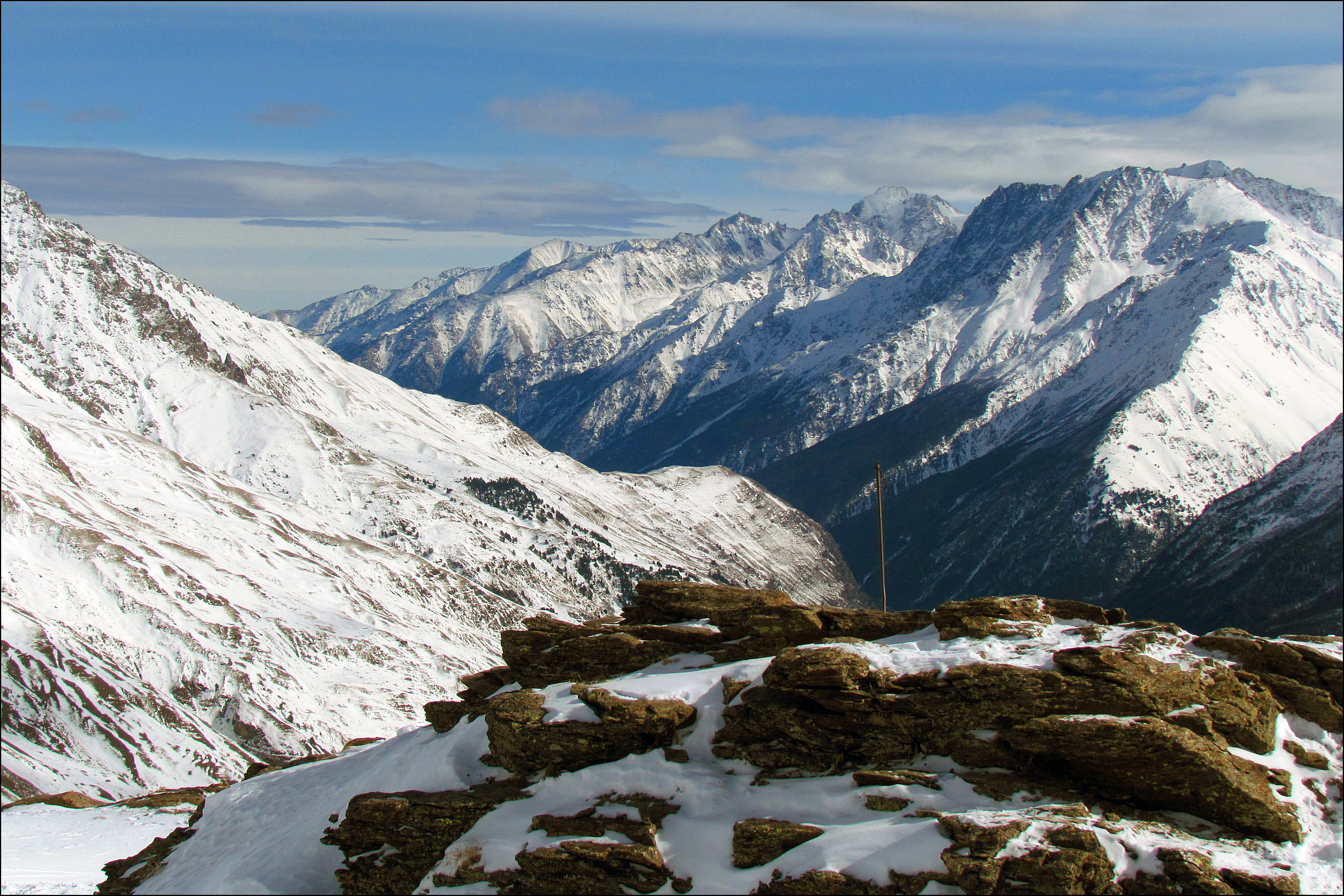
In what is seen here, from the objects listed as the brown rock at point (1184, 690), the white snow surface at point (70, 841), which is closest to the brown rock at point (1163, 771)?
the brown rock at point (1184, 690)

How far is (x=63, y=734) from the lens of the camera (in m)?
144

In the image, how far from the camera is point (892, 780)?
34031 mm

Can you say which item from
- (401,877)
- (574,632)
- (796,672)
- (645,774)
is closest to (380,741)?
(574,632)

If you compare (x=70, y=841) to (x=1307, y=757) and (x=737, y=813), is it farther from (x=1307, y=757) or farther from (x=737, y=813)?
(x=1307, y=757)

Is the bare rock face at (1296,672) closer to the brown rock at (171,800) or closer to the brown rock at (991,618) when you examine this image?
the brown rock at (991,618)

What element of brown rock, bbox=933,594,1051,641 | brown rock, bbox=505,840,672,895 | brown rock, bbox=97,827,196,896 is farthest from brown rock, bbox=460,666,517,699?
brown rock, bbox=933,594,1051,641

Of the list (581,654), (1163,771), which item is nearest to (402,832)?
(581,654)

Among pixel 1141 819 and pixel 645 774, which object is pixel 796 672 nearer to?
pixel 645 774

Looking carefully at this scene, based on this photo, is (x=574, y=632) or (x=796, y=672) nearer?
(x=796, y=672)

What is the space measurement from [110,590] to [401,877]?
16793cm

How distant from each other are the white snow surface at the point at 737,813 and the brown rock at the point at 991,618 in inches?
25.0

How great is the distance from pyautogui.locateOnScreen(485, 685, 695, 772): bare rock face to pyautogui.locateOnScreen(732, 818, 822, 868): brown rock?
245 inches

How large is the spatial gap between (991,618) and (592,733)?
58.7 ft

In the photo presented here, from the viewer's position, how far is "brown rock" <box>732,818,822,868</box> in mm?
32250
